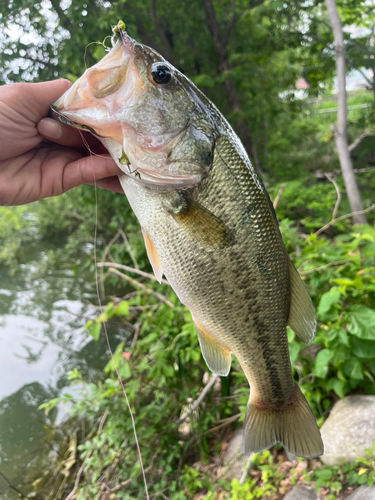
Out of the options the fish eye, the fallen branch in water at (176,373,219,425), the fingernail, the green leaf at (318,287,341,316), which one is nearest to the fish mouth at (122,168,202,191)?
the fish eye

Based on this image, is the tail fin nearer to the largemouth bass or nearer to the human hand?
the largemouth bass

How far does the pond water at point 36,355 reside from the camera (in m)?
4.04

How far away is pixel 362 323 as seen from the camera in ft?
5.83

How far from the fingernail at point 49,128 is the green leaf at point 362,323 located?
1.87m

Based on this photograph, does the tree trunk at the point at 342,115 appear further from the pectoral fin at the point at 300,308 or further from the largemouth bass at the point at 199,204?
the largemouth bass at the point at 199,204

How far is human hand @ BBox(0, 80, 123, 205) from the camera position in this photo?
50.3 inches

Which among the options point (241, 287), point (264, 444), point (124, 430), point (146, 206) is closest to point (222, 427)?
point (124, 430)

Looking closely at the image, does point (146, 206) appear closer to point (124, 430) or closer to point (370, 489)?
point (370, 489)

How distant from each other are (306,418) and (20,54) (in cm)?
595

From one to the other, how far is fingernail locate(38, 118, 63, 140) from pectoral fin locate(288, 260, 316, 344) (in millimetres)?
1181

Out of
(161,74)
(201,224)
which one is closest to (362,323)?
(201,224)

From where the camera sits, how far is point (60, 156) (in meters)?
1.53

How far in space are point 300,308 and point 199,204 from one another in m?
0.64

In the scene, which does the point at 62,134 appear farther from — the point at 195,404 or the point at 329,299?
the point at 195,404
